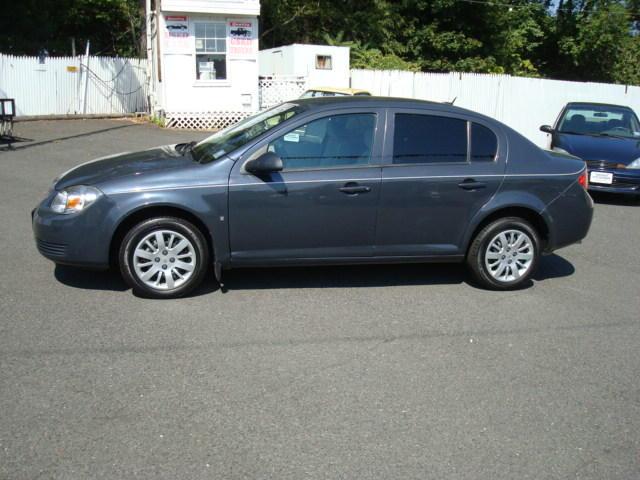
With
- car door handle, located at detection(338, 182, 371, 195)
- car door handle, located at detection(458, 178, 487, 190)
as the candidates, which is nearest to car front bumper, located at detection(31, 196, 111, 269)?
car door handle, located at detection(338, 182, 371, 195)

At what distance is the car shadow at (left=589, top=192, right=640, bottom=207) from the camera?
38.7 feet

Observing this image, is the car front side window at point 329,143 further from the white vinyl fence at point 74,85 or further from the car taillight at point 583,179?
the white vinyl fence at point 74,85

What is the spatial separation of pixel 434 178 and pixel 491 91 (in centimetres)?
1560

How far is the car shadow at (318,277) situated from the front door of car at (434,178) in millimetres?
538

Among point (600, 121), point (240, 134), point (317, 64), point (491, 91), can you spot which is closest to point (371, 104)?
point (240, 134)

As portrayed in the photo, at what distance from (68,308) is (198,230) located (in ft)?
3.89

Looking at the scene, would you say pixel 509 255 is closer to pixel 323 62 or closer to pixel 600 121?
pixel 600 121

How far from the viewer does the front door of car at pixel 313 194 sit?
221 inches

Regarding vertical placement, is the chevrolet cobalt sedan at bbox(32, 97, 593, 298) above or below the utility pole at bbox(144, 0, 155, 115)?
below

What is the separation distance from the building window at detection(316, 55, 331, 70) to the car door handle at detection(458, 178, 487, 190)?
14509 millimetres

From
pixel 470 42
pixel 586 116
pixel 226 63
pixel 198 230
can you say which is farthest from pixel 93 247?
pixel 470 42

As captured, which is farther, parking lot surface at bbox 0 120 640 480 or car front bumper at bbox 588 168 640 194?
car front bumper at bbox 588 168 640 194

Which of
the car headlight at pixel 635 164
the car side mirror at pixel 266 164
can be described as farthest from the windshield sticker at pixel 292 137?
the car headlight at pixel 635 164

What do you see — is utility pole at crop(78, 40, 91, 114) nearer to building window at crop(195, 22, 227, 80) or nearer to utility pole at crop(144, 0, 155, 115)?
utility pole at crop(144, 0, 155, 115)
